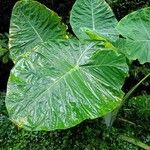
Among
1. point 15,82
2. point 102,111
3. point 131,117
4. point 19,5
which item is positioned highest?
point 19,5

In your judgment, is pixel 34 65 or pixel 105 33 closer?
pixel 34 65

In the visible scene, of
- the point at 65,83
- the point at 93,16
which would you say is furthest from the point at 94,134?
the point at 93,16

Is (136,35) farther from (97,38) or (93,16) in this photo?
(93,16)

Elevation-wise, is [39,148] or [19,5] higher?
[19,5]

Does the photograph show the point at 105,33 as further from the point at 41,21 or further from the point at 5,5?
the point at 5,5

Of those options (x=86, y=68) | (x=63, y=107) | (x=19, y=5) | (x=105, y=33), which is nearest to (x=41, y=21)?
(x=19, y=5)

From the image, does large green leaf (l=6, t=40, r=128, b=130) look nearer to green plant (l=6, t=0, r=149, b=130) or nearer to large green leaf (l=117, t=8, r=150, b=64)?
green plant (l=6, t=0, r=149, b=130)

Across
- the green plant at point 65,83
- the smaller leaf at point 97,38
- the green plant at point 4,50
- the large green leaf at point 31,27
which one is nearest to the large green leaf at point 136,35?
the green plant at point 65,83
